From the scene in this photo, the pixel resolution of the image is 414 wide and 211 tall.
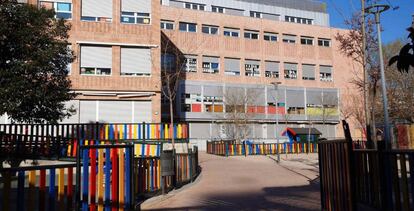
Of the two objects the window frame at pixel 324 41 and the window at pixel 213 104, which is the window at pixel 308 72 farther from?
the window at pixel 213 104

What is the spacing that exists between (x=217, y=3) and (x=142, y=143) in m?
34.6

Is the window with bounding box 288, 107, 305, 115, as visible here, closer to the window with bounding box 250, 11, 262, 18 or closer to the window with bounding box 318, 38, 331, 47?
the window with bounding box 318, 38, 331, 47

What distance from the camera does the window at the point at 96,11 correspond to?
26922 mm

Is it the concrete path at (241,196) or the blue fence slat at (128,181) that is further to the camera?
the concrete path at (241,196)

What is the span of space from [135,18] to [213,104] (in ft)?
58.2

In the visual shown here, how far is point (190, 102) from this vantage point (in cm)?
4206

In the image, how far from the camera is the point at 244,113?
41406 mm

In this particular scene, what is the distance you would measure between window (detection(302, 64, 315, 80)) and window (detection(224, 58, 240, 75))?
28.8ft

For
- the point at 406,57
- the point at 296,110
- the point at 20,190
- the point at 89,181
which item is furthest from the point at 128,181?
the point at 296,110

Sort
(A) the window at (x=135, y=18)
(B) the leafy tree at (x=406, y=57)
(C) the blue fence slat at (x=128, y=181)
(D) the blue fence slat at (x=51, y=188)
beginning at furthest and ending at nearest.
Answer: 1. (A) the window at (x=135, y=18)
2. (C) the blue fence slat at (x=128, y=181)
3. (D) the blue fence slat at (x=51, y=188)
4. (B) the leafy tree at (x=406, y=57)

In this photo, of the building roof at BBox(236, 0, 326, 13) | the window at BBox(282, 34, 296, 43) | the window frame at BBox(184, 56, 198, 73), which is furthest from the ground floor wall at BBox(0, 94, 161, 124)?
the building roof at BBox(236, 0, 326, 13)

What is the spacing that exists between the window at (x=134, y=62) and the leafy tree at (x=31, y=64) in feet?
31.5

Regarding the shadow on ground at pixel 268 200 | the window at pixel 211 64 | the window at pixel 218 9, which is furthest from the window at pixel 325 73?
the shadow on ground at pixel 268 200

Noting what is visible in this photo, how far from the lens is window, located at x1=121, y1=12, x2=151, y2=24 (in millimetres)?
27312
